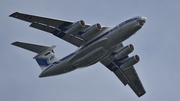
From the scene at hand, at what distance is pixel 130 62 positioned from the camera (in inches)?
1512

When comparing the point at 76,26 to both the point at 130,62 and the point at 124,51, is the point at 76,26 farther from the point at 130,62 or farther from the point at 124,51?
the point at 130,62

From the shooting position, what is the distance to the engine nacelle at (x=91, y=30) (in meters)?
34.3

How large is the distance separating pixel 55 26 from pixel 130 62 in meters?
7.61

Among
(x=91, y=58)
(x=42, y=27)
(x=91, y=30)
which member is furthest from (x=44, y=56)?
(x=91, y=30)

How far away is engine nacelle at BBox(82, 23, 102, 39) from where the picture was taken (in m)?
34.3

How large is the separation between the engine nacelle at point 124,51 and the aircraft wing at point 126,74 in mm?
1962

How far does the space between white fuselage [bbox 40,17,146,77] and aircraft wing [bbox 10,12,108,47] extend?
96 cm

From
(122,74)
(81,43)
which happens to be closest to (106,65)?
(122,74)

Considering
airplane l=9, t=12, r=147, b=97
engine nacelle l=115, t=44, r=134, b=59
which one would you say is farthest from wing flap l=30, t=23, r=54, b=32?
engine nacelle l=115, t=44, r=134, b=59

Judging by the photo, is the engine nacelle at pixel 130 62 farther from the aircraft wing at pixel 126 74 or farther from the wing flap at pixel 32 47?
the wing flap at pixel 32 47

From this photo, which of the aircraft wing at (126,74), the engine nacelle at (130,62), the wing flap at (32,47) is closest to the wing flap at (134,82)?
the aircraft wing at (126,74)

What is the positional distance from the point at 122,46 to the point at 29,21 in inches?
338

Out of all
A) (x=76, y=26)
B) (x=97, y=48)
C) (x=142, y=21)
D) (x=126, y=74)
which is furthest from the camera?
(x=126, y=74)

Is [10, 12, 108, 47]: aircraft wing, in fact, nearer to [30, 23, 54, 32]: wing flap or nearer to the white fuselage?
[30, 23, 54, 32]: wing flap
